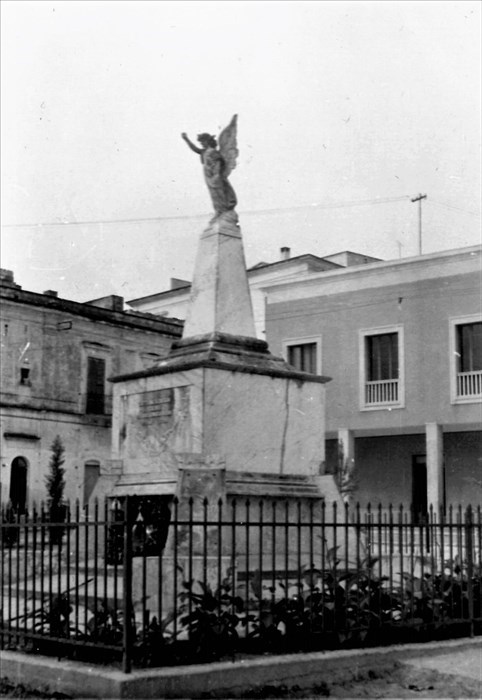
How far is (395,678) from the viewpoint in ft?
21.7

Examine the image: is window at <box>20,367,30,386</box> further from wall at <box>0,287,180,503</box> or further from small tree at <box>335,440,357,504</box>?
small tree at <box>335,440,357,504</box>

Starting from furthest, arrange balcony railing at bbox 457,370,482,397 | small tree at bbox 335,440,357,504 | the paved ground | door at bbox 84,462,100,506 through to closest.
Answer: door at bbox 84,462,100,506, balcony railing at bbox 457,370,482,397, small tree at bbox 335,440,357,504, the paved ground

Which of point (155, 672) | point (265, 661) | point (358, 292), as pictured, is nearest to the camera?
point (155, 672)

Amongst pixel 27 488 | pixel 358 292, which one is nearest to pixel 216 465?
pixel 358 292

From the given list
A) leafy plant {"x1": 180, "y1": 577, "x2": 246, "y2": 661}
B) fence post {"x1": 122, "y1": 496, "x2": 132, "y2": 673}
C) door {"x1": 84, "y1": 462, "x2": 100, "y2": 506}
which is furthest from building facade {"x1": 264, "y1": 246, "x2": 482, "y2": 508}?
fence post {"x1": 122, "y1": 496, "x2": 132, "y2": 673}

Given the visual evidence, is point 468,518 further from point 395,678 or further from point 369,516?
point 395,678

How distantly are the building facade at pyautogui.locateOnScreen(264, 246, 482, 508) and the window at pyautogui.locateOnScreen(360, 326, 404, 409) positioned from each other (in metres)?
0.02

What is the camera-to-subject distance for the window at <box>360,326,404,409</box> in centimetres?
2372

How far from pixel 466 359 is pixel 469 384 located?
579 millimetres

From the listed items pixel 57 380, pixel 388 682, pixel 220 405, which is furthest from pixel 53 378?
pixel 388 682

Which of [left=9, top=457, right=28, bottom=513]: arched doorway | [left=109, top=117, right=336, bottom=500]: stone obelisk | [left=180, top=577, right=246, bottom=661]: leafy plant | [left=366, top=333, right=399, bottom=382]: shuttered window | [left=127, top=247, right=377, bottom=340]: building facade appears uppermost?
[left=127, top=247, right=377, bottom=340]: building facade

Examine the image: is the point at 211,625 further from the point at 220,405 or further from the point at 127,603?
the point at 220,405

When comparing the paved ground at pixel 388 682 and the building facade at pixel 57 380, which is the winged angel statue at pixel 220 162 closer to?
the paved ground at pixel 388 682

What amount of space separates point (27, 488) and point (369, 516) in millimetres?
25290
